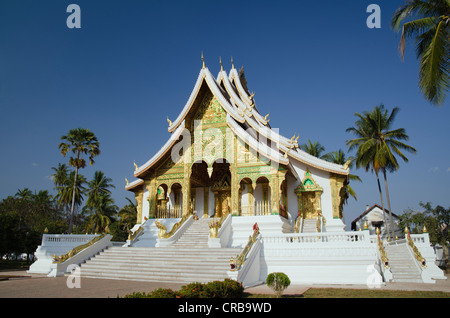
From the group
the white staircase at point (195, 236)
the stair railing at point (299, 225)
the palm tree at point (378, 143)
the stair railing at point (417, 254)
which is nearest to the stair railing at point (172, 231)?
the white staircase at point (195, 236)

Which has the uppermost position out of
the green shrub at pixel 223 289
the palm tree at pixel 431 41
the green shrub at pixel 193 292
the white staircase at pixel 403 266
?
the palm tree at pixel 431 41

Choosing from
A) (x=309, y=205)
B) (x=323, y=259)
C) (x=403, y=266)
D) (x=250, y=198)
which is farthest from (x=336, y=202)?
(x=323, y=259)

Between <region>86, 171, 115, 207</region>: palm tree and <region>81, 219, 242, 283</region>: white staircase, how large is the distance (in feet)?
94.7

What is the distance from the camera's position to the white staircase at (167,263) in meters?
10.2

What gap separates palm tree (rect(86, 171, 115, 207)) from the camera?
133 ft

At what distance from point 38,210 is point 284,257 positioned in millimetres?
37869

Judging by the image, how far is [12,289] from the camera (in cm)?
838

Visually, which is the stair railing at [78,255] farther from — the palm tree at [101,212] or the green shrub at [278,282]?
the palm tree at [101,212]

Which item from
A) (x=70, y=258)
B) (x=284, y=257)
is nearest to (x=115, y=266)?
(x=70, y=258)

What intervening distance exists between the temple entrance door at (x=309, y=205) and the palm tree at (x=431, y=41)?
9.13 meters

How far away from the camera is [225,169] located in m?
19.1

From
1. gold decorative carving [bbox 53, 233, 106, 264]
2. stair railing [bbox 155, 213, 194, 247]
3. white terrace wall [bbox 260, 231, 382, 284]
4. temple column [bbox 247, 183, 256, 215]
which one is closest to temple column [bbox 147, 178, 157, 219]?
stair railing [bbox 155, 213, 194, 247]

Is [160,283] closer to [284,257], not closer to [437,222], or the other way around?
[284,257]

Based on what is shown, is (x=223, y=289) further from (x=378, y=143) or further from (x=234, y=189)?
(x=378, y=143)
